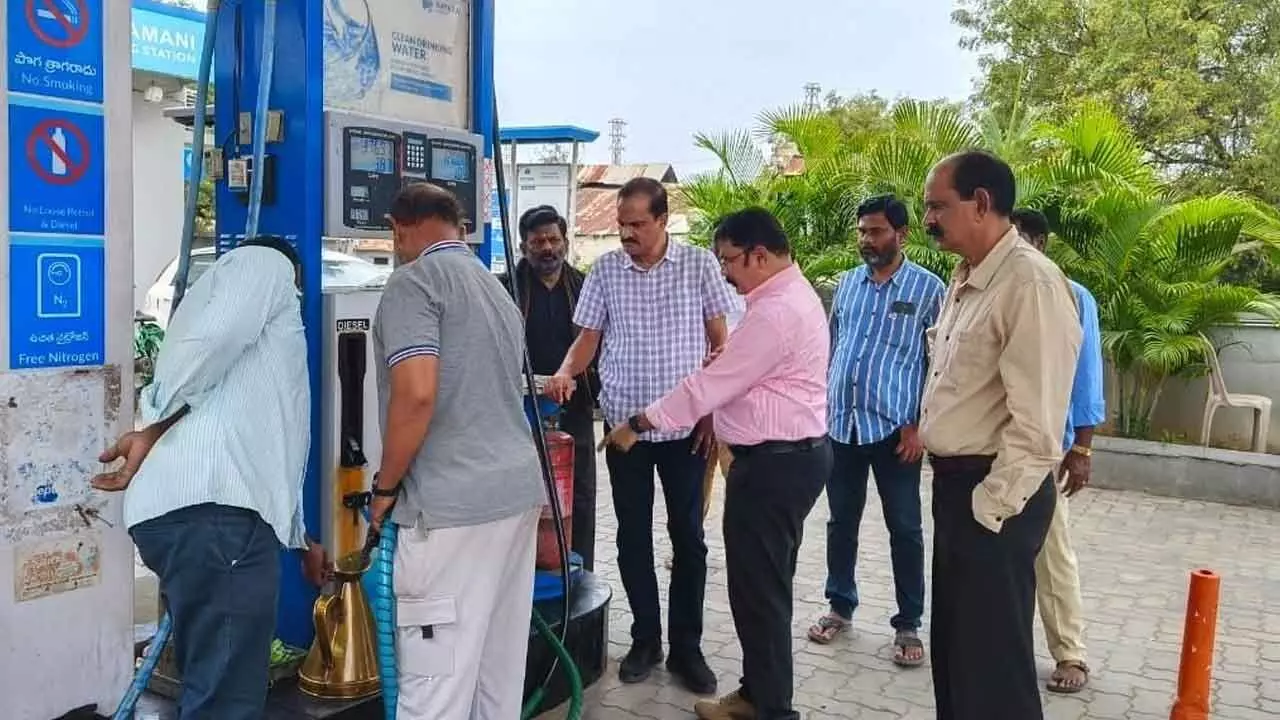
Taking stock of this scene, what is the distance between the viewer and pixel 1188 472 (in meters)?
8.71

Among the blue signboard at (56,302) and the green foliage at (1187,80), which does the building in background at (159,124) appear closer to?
the blue signboard at (56,302)

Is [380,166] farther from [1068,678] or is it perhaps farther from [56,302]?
[1068,678]

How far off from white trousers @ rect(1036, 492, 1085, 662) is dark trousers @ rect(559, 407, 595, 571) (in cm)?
200

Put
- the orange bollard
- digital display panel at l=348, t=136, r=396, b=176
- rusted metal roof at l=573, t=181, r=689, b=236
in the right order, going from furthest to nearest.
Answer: rusted metal roof at l=573, t=181, r=689, b=236
the orange bollard
digital display panel at l=348, t=136, r=396, b=176

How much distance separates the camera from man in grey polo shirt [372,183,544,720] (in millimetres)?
2959

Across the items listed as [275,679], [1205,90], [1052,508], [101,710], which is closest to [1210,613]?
[1052,508]

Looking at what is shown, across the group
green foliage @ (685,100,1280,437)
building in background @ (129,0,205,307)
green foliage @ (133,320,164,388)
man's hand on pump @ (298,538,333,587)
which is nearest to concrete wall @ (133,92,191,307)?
building in background @ (129,0,205,307)

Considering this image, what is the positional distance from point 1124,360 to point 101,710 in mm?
8219

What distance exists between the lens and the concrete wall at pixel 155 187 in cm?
1451

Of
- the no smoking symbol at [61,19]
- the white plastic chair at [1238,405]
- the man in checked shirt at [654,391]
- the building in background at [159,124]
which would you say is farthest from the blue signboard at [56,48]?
the building in background at [159,124]

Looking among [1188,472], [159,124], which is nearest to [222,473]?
[1188,472]

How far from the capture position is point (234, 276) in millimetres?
2877

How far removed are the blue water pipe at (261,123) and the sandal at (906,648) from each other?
A: 3177 millimetres

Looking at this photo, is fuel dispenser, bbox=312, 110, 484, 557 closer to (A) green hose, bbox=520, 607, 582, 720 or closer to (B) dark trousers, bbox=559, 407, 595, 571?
(A) green hose, bbox=520, 607, 582, 720
